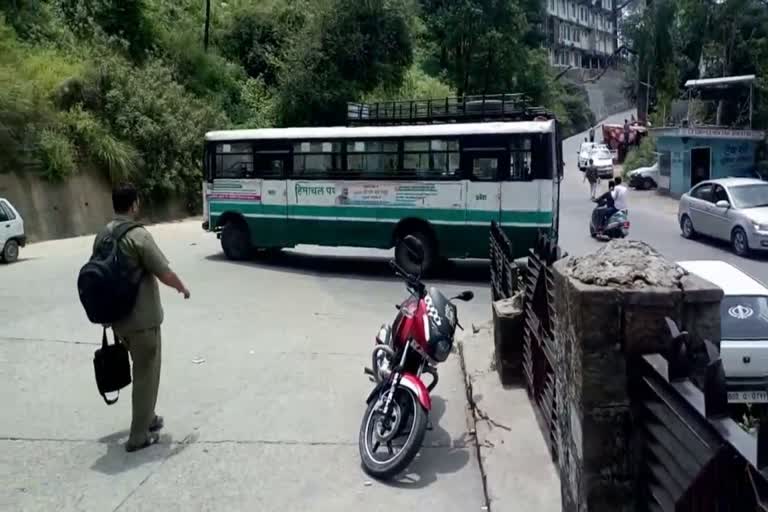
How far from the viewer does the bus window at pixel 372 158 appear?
14.6 m

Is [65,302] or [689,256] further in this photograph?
[689,256]

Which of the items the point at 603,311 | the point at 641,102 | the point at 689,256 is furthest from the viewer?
the point at 641,102

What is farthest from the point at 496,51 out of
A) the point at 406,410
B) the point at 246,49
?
the point at 406,410

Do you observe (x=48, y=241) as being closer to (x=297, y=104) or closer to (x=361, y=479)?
(x=297, y=104)

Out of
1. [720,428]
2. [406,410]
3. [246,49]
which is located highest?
[246,49]

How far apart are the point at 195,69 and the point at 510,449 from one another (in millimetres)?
28887

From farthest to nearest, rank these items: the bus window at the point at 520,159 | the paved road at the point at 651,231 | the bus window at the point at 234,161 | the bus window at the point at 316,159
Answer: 1. the paved road at the point at 651,231
2. the bus window at the point at 234,161
3. the bus window at the point at 316,159
4. the bus window at the point at 520,159

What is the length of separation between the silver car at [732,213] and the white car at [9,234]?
15.4 m

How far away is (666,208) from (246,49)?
19.9 metres

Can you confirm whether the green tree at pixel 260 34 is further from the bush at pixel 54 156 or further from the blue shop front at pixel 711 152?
the blue shop front at pixel 711 152

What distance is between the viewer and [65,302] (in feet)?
38.0

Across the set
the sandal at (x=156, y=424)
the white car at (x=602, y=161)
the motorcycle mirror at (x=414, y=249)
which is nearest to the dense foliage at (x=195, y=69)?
the white car at (x=602, y=161)

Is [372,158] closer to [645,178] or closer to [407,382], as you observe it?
[407,382]

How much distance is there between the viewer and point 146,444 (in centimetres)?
574
